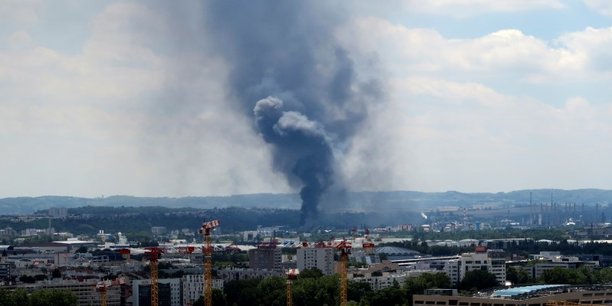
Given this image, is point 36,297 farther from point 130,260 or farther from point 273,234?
point 273,234

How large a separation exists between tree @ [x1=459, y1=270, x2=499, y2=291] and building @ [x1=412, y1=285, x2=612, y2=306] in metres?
12.5

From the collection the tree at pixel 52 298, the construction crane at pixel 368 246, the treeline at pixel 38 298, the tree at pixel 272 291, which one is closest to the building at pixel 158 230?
the construction crane at pixel 368 246

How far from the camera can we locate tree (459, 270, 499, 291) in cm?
7381

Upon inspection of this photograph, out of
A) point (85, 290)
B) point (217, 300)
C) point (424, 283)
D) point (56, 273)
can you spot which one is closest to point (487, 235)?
point (56, 273)

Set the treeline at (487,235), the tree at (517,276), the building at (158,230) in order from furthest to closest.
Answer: the building at (158,230) → the treeline at (487,235) → the tree at (517,276)

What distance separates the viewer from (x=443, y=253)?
12269 centimetres

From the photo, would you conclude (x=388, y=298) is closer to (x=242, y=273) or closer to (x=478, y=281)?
(x=478, y=281)

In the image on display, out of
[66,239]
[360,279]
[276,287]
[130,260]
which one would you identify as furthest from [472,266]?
[66,239]

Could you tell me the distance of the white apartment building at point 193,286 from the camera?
8338cm

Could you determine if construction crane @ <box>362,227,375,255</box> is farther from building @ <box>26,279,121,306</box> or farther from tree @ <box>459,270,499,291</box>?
building @ <box>26,279,121,306</box>

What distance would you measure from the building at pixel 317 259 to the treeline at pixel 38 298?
27533mm

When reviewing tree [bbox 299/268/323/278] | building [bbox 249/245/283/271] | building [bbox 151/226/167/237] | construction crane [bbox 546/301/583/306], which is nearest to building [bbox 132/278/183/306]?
tree [bbox 299/268/323/278]

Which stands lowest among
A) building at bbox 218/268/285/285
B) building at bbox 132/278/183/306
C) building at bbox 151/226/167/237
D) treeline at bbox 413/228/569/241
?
building at bbox 132/278/183/306

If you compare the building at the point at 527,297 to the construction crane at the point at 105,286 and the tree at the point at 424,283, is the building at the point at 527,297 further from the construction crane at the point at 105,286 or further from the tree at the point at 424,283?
the construction crane at the point at 105,286
